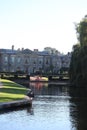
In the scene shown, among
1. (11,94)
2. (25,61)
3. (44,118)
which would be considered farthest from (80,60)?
(25,61)

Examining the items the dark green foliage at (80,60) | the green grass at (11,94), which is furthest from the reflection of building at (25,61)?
the green grass at (11,94)

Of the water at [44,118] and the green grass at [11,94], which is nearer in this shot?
the water at [44,118]

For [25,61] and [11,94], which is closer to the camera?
[11,94]

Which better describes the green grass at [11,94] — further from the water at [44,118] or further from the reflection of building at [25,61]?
the reflection of building at [25,61]

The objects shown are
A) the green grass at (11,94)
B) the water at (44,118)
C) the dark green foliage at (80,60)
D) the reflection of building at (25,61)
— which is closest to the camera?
the water at (44,118)

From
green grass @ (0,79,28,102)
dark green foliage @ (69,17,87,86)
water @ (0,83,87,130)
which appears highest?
dark green foliage @ (69,17,87,86)

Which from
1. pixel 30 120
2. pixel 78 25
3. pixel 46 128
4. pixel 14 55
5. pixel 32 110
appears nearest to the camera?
pixel 46 128

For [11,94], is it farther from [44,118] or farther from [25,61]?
[25,61]

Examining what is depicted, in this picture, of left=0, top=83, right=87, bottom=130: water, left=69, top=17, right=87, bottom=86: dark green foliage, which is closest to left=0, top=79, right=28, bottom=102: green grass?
left=0, top=83, right=87, bottom=130: water

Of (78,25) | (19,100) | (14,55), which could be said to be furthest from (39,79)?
(19,100)

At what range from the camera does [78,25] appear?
3287 inches

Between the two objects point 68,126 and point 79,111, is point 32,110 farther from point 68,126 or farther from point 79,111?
point 68,126

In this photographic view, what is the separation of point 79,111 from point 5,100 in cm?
781

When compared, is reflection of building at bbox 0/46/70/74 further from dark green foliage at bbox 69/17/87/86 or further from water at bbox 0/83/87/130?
water at bbox 0/83/87/130
